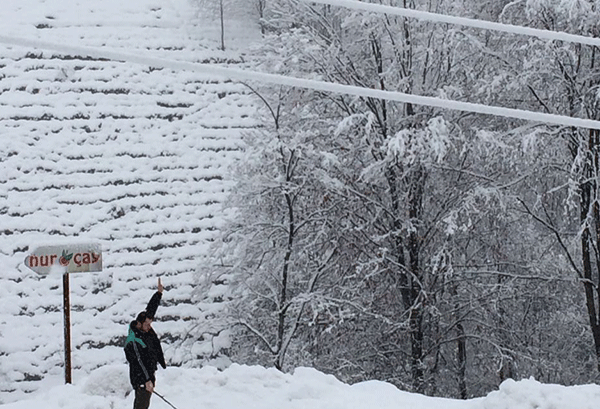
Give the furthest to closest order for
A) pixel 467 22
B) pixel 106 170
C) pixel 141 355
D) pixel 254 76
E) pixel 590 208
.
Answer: pixel 106 170 → pixel 590 208 → pixel 141 355 → pixel 467 22 → pixel 254 76

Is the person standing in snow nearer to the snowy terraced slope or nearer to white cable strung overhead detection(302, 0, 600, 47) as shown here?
white cable strung overhead detection(302, 0, 600, 47)

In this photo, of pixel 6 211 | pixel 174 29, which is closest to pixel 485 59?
pixel 6 211

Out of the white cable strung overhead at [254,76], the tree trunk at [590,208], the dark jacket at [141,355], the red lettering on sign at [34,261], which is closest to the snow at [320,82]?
the white cable strung overhead at [254,76]

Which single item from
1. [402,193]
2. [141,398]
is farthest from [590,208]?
[141,398]

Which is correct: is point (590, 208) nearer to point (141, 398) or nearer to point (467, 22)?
point (467, 22)

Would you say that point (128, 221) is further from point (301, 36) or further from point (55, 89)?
point (301, 36)

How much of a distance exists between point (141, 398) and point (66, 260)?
6.33 ft

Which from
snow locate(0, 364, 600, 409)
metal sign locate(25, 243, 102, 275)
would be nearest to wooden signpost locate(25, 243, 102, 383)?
metal sign locate(25, 243, 102, 275)

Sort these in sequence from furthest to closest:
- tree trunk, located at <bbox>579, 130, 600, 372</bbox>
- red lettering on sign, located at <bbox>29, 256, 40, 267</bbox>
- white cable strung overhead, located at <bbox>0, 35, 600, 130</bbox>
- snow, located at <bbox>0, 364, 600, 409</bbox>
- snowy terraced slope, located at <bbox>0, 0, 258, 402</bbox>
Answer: snowy terraced slope, located at <bbox>0, 0, 258, 402</bbox> < tree trunk, located at <bbox>579, 130, 600, 372</bbox> < red lettering on sign, located at <bbox>29, 256, 40, 267</bbox> < snow, located at <bbox>0, 364, 600, 409</bbox> < white cable strung overhead, located at <bbox>0, 35, 600, 130</bbox>

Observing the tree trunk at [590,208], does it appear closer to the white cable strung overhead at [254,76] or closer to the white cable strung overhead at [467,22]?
the white cable strung overhead at [467,22]

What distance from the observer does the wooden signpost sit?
8.74 meters

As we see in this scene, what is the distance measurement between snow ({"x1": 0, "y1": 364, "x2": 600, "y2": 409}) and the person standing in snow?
1.94ft

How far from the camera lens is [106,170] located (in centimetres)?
1973

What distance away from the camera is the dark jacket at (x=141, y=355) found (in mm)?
7848
